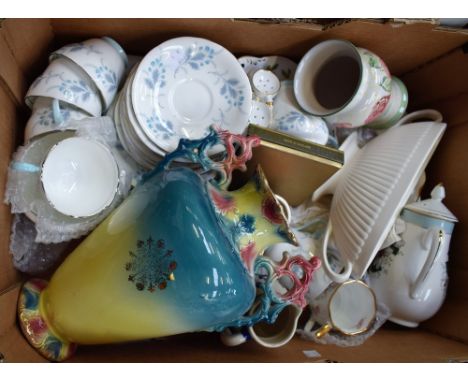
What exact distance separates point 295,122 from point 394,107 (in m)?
0.24

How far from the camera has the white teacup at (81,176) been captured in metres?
0.66

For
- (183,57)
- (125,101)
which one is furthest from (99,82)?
(183,57)

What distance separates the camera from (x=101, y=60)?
69cm

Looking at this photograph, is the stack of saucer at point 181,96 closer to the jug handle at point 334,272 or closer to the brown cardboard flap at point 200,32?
the brown cardboard flap at point 200,32

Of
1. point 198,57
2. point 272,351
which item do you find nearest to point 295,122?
point 198,57

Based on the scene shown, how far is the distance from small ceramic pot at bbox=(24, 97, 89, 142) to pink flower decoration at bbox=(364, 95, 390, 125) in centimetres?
55

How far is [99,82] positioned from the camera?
2.23 ft

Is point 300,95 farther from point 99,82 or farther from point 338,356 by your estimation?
point 338,356

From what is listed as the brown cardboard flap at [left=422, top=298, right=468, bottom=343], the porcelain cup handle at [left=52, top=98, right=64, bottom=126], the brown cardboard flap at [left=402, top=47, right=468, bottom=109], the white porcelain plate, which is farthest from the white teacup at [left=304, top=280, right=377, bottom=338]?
the porcelain cup handle at [left=52, top=98, right=64, bottom=126]

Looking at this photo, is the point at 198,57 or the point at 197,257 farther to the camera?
the point at 198,57

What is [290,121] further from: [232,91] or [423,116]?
[423,116]

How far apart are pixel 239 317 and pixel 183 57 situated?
Result: 1.58ft

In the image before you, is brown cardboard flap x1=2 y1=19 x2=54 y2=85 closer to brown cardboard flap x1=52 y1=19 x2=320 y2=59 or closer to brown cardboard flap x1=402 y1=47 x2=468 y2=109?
brown cardboard flap x1=52 y1=19 x2=320 y2=59

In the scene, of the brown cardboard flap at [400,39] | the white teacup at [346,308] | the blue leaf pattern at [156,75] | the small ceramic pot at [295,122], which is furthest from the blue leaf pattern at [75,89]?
the white teacup at [346,308]
